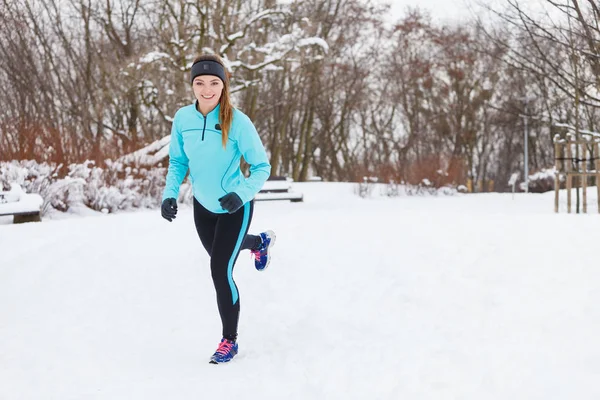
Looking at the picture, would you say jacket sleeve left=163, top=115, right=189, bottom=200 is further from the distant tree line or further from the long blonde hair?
the distant tree line

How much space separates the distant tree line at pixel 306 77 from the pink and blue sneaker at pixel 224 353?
7331 mm

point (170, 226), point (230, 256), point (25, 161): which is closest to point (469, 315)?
point (230, 256)

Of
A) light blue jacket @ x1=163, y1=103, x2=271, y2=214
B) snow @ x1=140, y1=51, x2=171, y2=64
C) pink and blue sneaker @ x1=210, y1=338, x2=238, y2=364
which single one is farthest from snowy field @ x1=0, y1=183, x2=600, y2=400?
snow @ x1=140, y1=51, x2=171, y2=64

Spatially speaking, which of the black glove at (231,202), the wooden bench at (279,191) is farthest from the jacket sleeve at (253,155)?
the wooden bench at (279,191)

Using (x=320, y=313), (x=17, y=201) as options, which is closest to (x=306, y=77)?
(x=17, y=201)

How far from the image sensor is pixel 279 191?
16.8 meters

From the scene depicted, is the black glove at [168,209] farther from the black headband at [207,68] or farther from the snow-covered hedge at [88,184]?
the snow-covered hedge at [88,184]

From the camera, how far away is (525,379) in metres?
3.28

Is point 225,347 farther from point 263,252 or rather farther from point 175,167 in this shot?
point 175,167

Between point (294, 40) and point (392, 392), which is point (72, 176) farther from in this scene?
point (392, 392)

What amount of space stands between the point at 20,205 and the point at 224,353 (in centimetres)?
658

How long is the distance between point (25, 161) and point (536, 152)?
44.8 meters

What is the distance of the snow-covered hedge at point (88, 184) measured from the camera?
10.7m

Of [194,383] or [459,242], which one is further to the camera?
[459,242]
